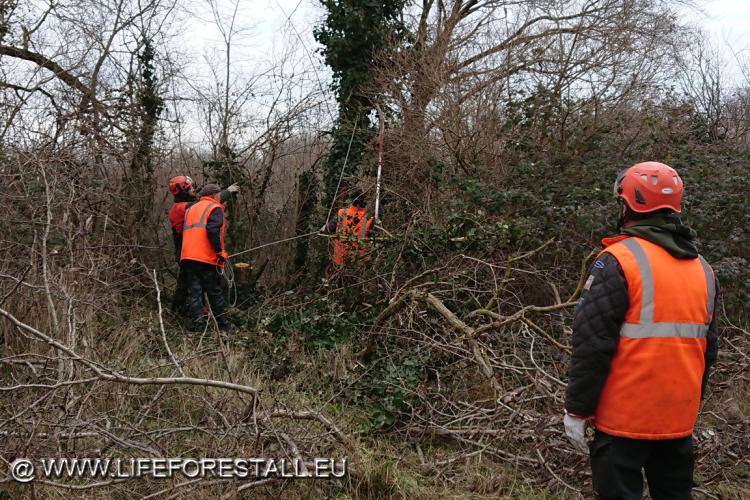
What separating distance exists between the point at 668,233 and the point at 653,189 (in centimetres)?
21

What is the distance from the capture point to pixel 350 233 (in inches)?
280

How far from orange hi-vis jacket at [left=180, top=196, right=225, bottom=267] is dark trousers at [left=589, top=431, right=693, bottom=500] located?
5492mm

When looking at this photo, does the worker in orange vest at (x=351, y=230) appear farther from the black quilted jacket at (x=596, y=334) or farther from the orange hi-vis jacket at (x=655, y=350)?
the orange hi-vis jacket at (x=655, y=350)

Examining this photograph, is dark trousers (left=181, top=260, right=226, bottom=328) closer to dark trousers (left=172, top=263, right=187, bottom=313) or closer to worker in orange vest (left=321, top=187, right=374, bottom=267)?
dark trousers (left=172, top=263, right=187, bottom=313)

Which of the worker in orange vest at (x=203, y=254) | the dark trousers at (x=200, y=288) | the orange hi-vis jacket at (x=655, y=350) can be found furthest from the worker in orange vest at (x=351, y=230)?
the orange hi-vis jacket at (x=655, y=350)

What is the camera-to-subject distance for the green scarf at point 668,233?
267cm

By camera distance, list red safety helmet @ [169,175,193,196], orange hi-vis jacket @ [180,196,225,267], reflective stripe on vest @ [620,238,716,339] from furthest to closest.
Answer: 1. red safety helmet @ [169,175,193,196]
2. orange hi-vis jacket @ [180,196,225,267]
3. reflective stripe on vest @ [620,238,716,339]

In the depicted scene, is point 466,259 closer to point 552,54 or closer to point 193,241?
point 193,241

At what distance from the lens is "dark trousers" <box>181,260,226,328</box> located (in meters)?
7.29

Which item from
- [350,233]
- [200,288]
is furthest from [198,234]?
[350,233]

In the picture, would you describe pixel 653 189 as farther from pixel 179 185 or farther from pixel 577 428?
pixel 179 185

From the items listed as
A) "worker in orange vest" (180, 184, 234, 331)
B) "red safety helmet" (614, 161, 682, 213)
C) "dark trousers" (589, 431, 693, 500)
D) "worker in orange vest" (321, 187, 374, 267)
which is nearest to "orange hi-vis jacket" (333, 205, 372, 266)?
"worker in orange vest" (321, 187, 374, 267)

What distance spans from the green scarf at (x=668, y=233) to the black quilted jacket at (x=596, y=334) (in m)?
0.20

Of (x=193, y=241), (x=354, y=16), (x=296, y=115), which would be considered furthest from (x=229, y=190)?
(x=354, y=16)
